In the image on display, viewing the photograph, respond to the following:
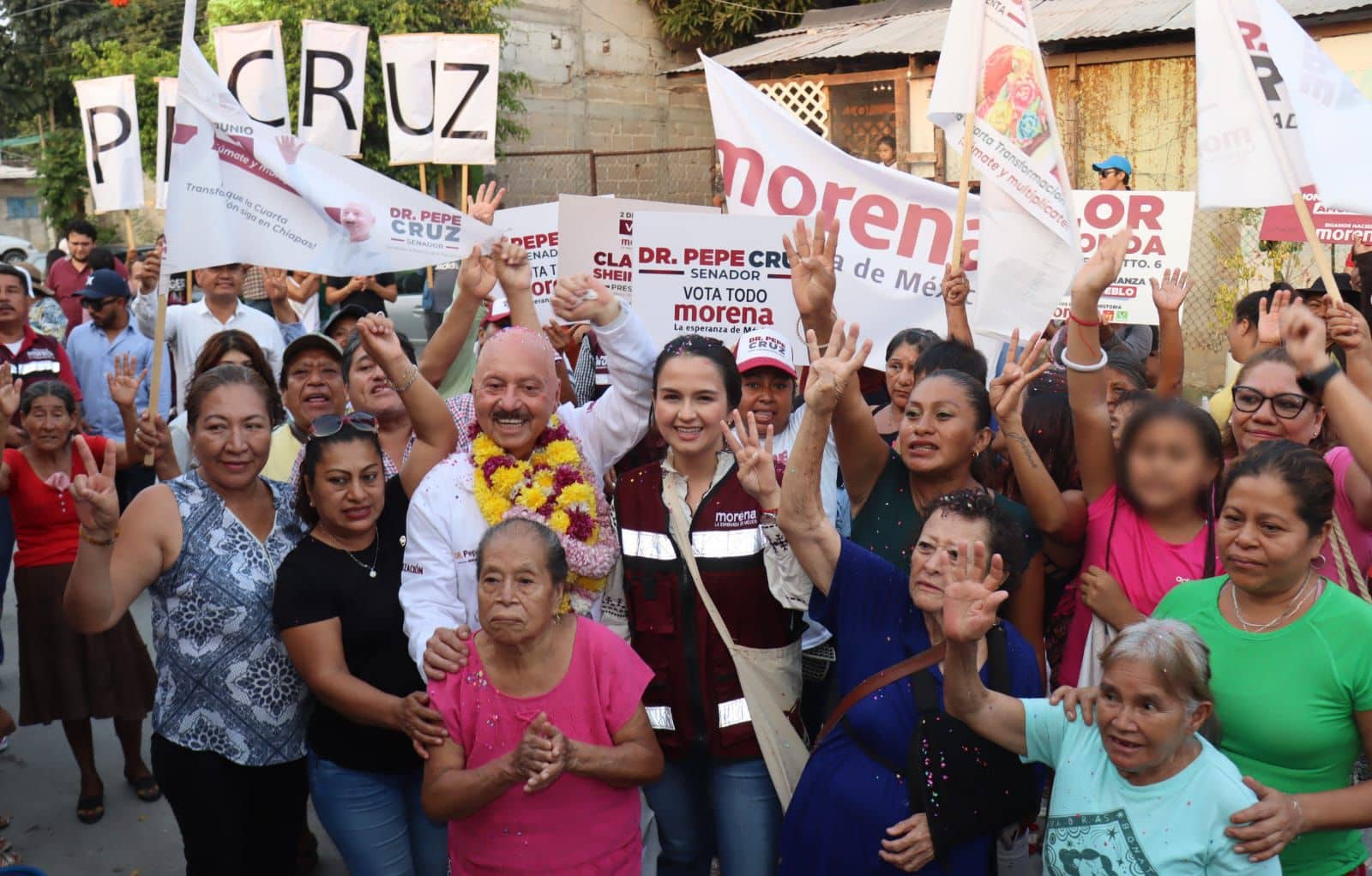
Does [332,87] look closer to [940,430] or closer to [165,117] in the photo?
[165,117]

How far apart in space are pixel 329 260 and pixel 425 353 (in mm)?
592

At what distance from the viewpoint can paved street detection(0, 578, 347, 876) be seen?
522cm

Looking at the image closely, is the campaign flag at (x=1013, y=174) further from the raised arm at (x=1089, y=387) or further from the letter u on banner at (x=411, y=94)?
the letter u on banner at (x=411, y=94)

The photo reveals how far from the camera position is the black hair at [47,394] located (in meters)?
5.71

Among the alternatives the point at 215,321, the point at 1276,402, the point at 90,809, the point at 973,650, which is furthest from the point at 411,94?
the point at 973,650

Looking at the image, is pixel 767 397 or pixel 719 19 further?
pixel 719 19

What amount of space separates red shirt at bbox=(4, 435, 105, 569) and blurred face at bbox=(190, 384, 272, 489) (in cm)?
228

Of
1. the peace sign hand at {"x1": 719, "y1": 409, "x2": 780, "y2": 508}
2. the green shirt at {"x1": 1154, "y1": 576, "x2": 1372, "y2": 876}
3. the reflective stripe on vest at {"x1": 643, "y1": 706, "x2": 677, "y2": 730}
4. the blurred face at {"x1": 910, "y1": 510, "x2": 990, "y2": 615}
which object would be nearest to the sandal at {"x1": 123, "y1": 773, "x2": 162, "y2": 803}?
the reflective stripe on vest at {"x1": 643, "y1": 706, "x2": 677, "y2": 730}

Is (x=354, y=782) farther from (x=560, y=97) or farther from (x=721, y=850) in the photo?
(x=560, y=97)

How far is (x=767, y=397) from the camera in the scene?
14.7 ft

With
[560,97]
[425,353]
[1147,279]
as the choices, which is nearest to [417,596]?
[425,353]

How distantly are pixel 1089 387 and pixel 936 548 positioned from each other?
1021 millimetres

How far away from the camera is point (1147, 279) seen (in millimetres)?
7484

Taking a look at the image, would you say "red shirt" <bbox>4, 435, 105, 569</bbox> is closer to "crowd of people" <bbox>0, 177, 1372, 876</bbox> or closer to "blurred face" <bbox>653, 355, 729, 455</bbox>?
"crowd of people" <bbox>0, 177, 1372, 876</bbox>
